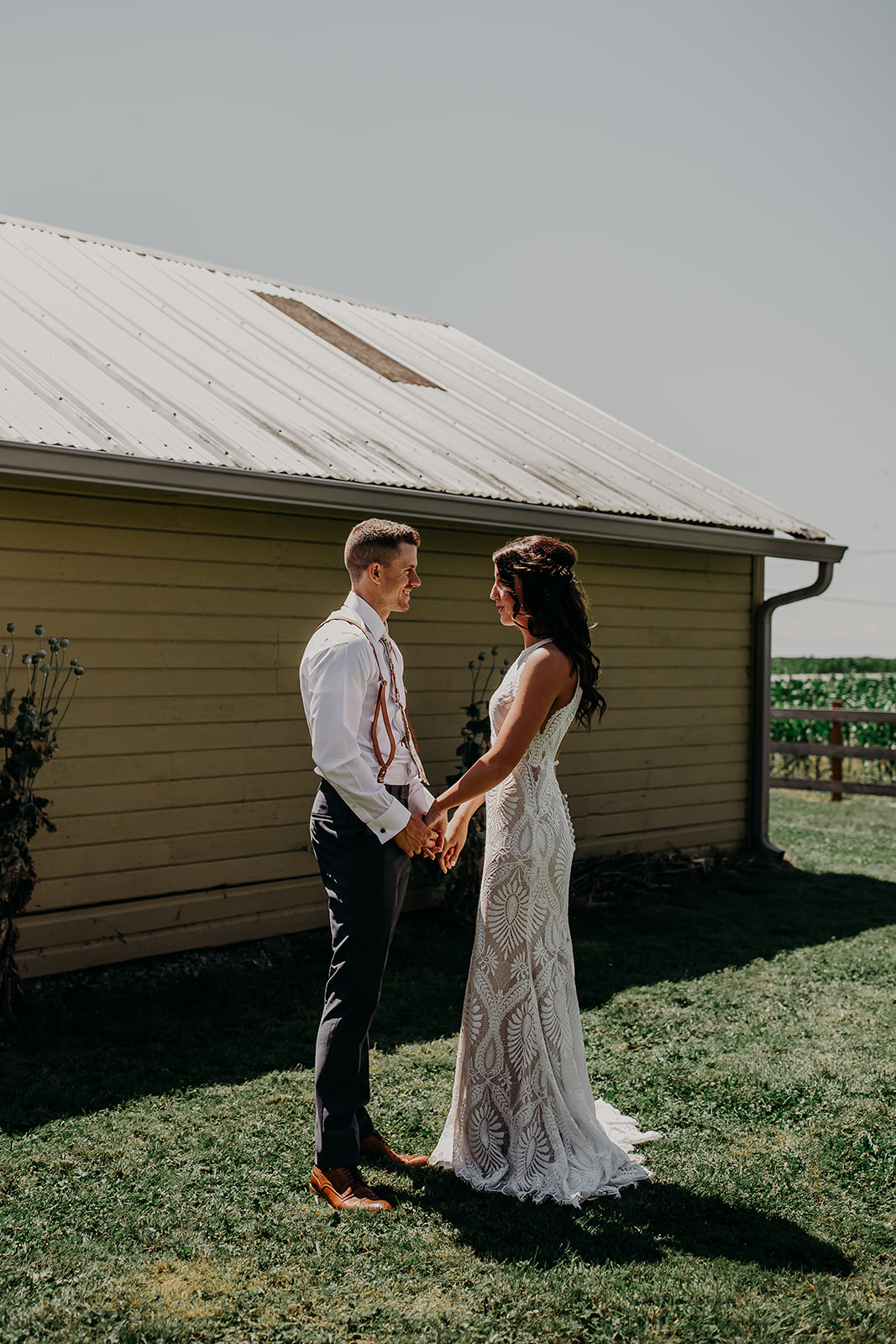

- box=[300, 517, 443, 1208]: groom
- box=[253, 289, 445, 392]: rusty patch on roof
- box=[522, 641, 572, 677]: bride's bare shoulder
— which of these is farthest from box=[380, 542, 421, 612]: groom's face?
box=[253, 289, 445, 392]: rusty patch on roof

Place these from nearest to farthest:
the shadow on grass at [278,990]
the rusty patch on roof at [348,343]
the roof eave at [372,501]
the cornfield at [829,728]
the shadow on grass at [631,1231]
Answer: the shadow on grass at [631,1231], the shadow on grass at [278,990], the roof eave at [372,501], the rusty patch on roof at [348,343], the cornfield at [829,728]

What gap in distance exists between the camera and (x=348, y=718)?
3.11 meters

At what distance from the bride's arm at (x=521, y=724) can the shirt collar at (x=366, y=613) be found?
497 millimetres

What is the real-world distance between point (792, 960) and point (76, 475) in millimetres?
4815

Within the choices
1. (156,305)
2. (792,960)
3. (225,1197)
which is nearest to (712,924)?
(792,960)

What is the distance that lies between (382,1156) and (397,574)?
6.44 ft

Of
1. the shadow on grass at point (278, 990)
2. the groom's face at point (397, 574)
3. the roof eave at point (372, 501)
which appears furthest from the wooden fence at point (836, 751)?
the groom's face at point (397, 574)

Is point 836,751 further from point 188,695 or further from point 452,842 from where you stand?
point 452,842

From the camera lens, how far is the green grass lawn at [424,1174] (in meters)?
2.68

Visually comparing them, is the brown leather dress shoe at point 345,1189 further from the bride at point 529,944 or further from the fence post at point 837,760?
the fence post at point 837,760

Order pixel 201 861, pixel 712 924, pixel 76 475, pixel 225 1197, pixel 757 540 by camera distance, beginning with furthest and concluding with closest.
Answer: pixel 757 540 → pixel 712 924 → pixel 201 861 → pixel 76 475 → pixel 225 1197

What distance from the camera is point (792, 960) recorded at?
245 inches

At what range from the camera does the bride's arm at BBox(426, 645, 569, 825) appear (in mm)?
3297

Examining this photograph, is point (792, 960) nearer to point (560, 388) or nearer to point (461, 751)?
point (461, 751)
